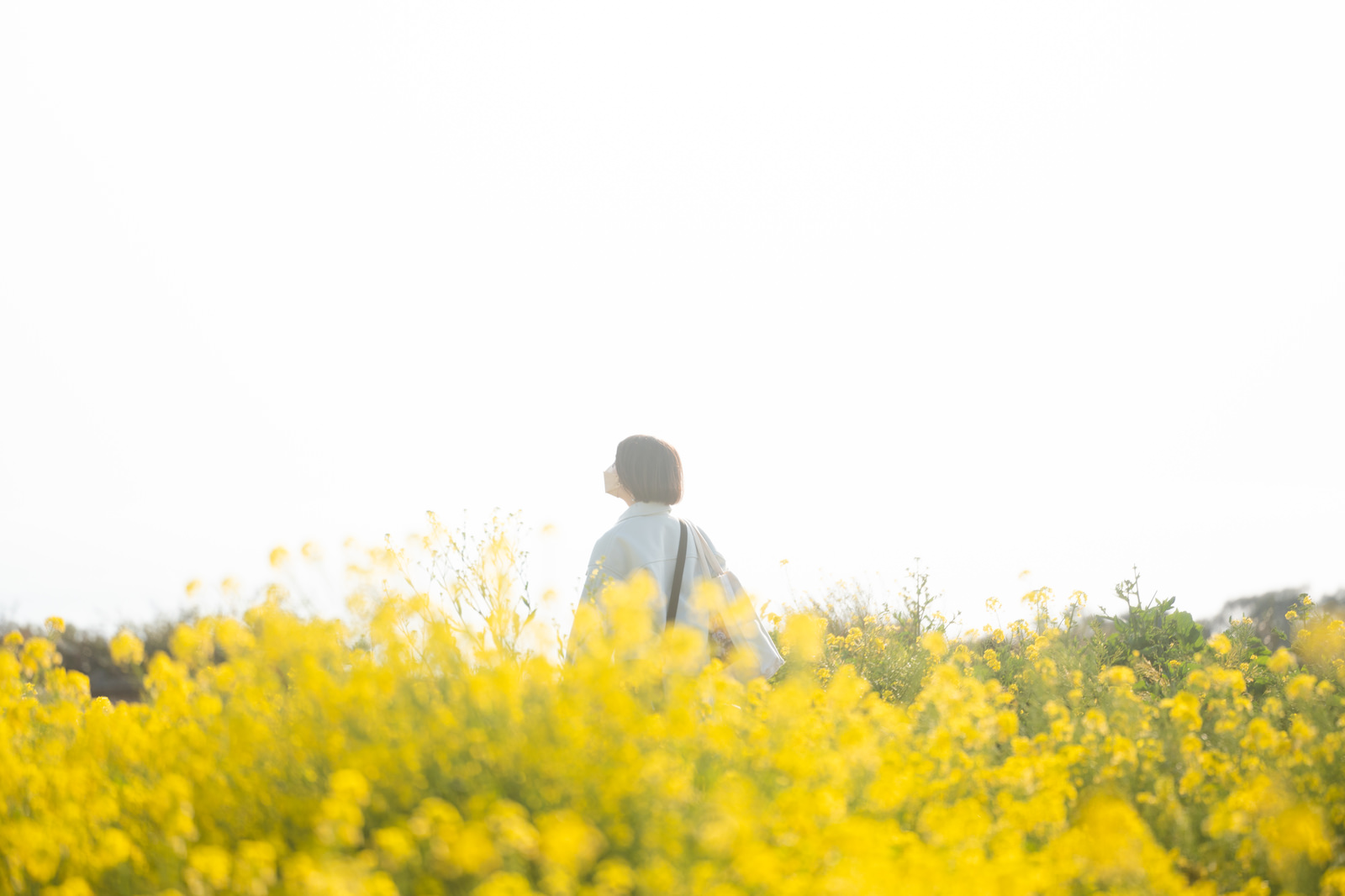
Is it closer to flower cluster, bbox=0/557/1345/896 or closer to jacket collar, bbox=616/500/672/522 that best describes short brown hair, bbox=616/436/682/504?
jacket collar, bbox=616/500/672/522

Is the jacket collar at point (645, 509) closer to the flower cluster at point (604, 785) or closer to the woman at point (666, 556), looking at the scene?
the woman at point (666, 556)

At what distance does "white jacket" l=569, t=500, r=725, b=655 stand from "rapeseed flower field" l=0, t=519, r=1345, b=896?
0.57 m

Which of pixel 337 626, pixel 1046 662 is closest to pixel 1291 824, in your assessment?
pixel 1046 662

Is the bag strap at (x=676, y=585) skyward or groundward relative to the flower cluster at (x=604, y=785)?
skyward

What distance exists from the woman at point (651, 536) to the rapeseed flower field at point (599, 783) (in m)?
0.59

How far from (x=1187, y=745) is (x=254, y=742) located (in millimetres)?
2857

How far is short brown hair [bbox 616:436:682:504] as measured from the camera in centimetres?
412

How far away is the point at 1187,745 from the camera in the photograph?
287 centimetres

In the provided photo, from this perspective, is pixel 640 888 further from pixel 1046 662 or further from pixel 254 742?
pixel 1046 662

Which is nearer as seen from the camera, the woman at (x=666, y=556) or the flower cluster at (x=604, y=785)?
the flower cluster at (x=604, y=785)

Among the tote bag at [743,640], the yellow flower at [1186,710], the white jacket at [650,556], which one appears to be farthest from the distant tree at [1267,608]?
the white jacket at [650,556]

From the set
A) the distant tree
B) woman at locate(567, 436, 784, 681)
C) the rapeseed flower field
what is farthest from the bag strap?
the distant tree

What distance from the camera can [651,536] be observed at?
4.03 metres

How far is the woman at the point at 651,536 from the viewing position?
3965 mm
